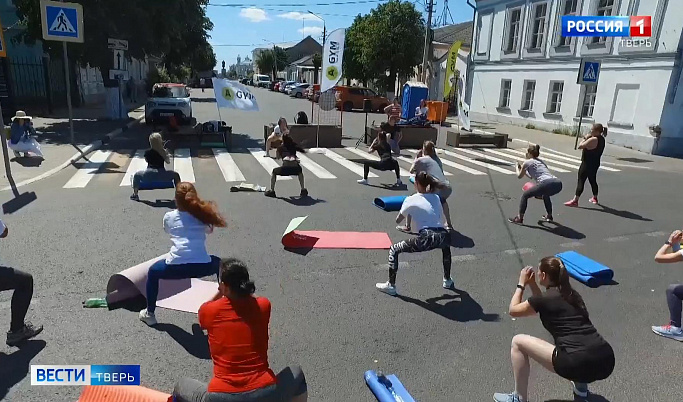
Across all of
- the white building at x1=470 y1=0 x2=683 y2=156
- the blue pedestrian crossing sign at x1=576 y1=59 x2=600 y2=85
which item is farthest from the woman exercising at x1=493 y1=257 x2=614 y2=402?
the white building at x1=470 y1=0 x2=683 y2=156

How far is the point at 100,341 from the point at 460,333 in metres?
3.44

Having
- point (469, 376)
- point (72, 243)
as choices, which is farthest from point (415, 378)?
point (72, 243)

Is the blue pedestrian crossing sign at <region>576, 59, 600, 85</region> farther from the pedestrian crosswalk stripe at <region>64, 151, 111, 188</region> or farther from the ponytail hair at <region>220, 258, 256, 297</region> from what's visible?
the ponytail hair at <region>220, 258, 256, 297</region>

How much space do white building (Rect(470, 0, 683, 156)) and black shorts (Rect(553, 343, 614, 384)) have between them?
17.0 meters

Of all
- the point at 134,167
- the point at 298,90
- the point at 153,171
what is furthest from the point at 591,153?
the point at 298,90

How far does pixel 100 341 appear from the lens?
Answer: 4.24 meters

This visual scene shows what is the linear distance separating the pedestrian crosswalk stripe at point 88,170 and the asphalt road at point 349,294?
1.47 feet

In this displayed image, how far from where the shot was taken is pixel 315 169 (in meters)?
12.9

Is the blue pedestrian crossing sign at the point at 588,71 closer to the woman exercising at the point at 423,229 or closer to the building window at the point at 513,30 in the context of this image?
the building window at the point at 513,30

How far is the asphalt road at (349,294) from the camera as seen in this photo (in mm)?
3932

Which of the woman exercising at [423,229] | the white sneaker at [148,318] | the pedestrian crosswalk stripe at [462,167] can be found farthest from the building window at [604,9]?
the white sneaker at [148,318]

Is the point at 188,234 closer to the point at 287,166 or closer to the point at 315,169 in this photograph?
the point at 287,166

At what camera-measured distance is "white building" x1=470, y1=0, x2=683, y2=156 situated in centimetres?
1767

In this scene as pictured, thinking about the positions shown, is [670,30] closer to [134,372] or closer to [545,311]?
[545,311]
